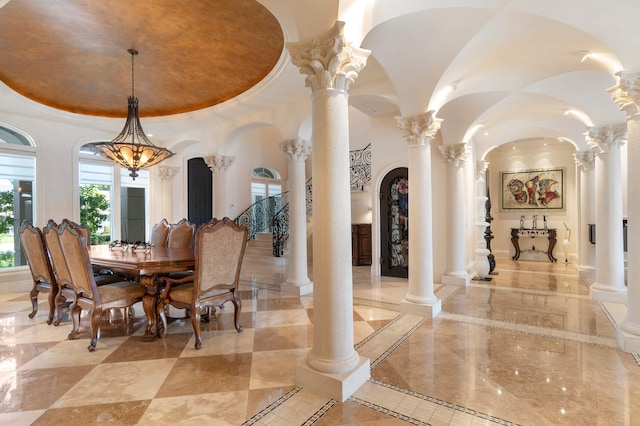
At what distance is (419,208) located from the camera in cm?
417

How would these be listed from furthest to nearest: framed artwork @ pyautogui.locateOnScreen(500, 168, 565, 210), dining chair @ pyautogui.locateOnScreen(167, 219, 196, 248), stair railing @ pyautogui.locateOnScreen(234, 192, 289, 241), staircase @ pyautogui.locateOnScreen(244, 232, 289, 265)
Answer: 1. stair railing @ pyautogui.locateOnScreen(234, 192, 289, 241)
2. staircase @ pyautogui.locateOnScreen(244, 232, 289, 265)
3. framed artwork @ pyautogui.locateOnScreen(500, 168, 565, 210)
4. dining chair @ pyautogui.locateOnScreen(167, 219, 196, 248)

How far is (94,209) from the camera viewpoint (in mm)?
7531

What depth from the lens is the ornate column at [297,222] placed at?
566 cm

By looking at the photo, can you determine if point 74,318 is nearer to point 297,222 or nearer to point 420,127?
point 297,222

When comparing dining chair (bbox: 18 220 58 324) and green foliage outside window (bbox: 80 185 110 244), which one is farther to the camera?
green foliage outside window (bbox: 80 185 110 244)

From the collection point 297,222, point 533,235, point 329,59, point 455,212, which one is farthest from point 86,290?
point 533,235

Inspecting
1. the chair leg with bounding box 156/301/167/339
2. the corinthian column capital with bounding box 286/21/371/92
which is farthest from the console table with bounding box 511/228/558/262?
the chair leg with bounding box 156/301/167/339

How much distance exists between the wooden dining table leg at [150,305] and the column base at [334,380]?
186 cm

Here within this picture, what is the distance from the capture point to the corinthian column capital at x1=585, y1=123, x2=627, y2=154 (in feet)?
16.7

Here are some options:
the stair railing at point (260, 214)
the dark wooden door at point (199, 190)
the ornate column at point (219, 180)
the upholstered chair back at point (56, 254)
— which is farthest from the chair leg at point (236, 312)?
the stair railing at point (260, 214)

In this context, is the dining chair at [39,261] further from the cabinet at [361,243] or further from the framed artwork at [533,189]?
the framed artwork at [533,189]

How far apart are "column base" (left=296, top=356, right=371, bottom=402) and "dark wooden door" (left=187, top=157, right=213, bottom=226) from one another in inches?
322

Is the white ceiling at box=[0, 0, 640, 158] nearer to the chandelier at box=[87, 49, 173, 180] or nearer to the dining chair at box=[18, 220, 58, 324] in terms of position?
the chandelier at box=[87, 49, 173, 180]

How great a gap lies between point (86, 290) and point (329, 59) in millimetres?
3302
